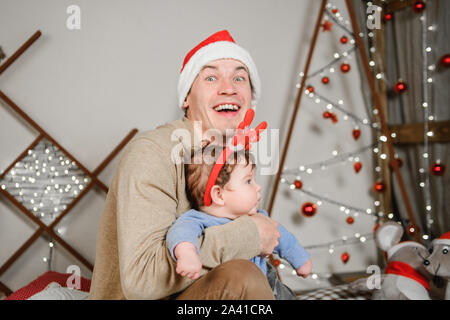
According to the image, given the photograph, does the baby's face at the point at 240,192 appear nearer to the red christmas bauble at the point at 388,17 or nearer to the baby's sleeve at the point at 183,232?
the baby's sleeve at the point at 183,232

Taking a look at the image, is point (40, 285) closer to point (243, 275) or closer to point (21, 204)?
point (21, 204)

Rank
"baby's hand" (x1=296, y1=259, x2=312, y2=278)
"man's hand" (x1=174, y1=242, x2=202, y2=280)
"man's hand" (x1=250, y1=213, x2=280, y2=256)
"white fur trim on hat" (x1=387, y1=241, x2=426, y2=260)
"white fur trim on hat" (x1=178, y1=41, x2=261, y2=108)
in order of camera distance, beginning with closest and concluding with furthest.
Result: "man's hand" (x1=174, y1=242, x2=202, y2=280)
"man's hand" (x1=250, y1=213, x2=280, y2=256)
"baby's hand" (x1=296, y1=259, x2=312, y2=278)
"white fur trim on hat" (x1=178, y1=41, x2=261, y2=108)
"white fur trim on hat" (x1=387, y1=241, x2=426, y2=260)

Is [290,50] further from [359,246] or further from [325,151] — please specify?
[359,246]

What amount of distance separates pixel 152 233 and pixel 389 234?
1120mm

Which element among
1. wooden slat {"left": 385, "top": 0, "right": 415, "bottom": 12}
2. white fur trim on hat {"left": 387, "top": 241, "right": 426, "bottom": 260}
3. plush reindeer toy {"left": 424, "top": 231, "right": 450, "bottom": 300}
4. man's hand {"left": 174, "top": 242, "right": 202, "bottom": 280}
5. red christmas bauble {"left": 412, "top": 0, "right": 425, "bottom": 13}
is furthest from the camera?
wooden slat {"left": 385, "top": 0, "right": 415, "bottom": 12}

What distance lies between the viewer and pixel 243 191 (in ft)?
3.27

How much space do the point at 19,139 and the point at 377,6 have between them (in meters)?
2.30

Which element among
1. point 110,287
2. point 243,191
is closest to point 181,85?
point 243,191

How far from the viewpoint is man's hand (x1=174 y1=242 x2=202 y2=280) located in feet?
2.42

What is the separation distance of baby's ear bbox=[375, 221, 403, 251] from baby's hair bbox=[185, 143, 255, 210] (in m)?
A: 0.87

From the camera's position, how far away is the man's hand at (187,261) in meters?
0.74

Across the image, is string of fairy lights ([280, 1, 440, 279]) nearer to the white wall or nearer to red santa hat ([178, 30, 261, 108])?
the white wall

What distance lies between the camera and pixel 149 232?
856 mm

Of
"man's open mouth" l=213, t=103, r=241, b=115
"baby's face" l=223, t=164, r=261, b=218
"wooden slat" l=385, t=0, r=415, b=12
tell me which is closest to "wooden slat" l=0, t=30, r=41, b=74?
"man's open mouth" l=213, t=103, r=241, b=115
